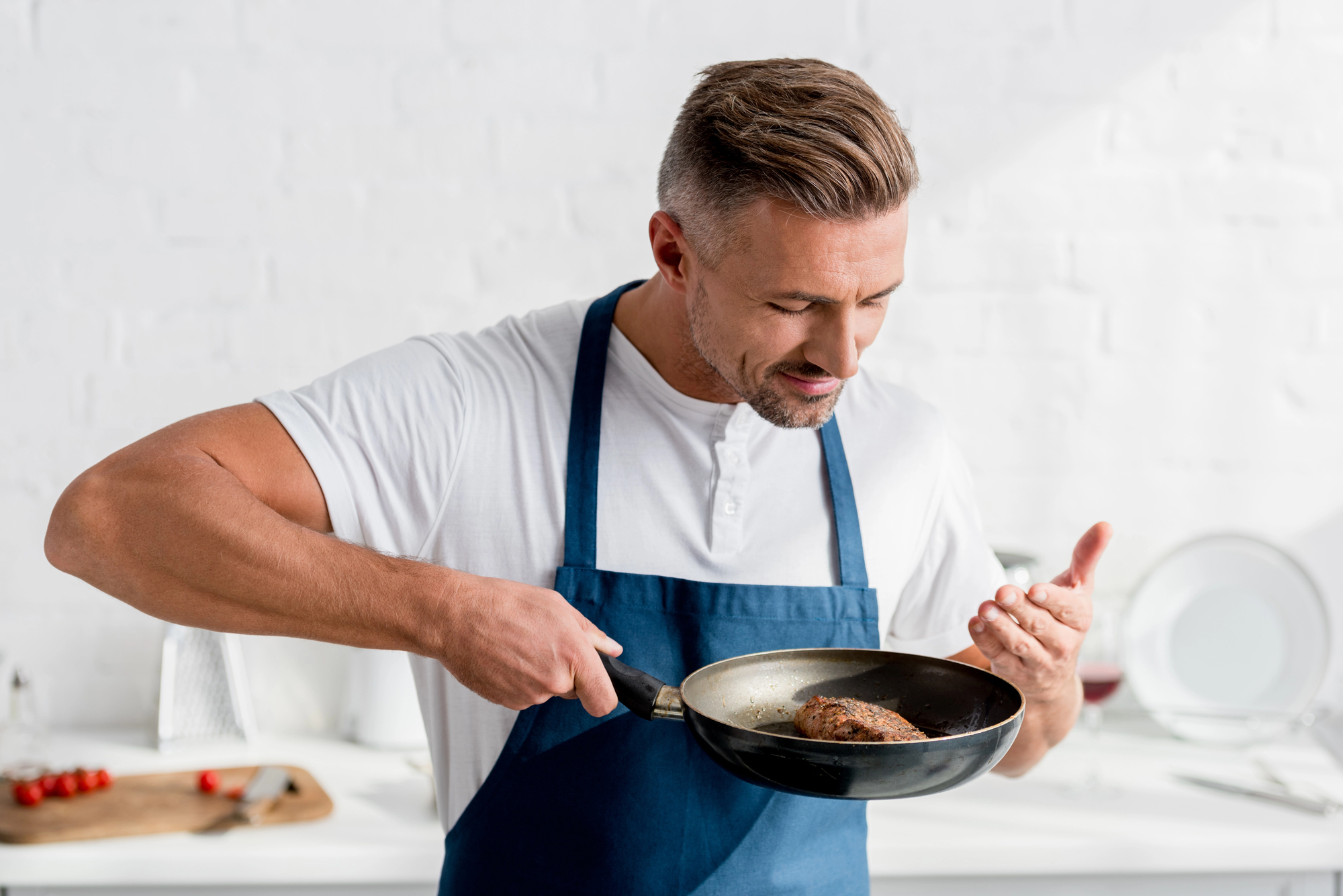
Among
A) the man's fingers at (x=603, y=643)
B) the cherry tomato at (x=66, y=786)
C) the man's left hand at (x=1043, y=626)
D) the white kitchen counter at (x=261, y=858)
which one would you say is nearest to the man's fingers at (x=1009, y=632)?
the man's left hand at (x=1043, y=626)

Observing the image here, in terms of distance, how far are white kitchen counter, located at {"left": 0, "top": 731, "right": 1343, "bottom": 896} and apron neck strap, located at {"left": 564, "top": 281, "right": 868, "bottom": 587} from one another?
2.11ft

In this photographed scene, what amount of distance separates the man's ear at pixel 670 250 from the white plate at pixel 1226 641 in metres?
1.38

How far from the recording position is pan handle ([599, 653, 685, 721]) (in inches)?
39.0

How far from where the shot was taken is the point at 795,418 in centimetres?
118

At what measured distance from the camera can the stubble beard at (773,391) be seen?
3.84 feet

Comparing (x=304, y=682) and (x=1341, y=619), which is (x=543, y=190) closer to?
(x=304, y=682)

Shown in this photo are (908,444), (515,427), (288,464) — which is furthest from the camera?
(908,444)

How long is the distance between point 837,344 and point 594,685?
42 centimetres

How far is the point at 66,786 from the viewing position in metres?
1.78

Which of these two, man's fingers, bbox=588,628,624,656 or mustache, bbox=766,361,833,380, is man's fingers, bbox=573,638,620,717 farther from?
mustache, bbox=766,361,833,380

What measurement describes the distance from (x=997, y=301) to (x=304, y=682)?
1574 millimetres

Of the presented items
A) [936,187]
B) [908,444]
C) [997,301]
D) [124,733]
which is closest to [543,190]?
[936,187]

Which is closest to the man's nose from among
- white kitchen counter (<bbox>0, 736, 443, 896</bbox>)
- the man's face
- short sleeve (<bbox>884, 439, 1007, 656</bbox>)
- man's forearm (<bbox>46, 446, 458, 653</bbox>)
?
the man's face

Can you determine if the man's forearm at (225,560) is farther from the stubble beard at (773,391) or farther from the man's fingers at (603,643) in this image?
the stubble beard at (773,391)
